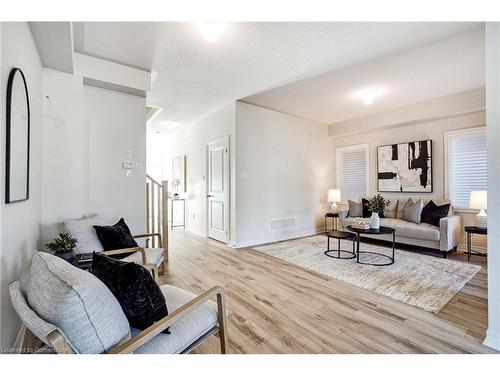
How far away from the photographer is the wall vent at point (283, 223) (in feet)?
15.7

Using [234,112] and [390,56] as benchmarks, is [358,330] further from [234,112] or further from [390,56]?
[234,112]

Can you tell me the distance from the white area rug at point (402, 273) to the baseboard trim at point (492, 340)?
Result: 421 millimetres

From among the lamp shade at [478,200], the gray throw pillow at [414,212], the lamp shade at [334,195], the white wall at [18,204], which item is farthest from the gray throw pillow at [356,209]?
the white wall at [18,204]

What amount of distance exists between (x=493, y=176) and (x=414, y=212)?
286cm

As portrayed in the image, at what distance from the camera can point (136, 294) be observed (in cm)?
114

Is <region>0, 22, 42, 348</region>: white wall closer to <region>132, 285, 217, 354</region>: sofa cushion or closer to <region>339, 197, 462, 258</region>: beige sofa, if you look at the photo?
<region>132, 285, 217, 354</region>: sofa cushion

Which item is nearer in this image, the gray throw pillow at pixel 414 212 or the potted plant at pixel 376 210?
the potted plant at pixel 376 210

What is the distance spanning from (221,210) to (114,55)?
2.90m

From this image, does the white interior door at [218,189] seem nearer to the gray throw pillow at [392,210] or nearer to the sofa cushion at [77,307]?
the gray throw pillow at [392,210]

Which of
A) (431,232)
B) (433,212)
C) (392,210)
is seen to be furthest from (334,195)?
(431,232)

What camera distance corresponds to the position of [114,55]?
2756 mm

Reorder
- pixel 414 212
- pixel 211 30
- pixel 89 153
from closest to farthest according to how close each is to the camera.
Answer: pixel 211 30, pixel 89 153, pixel 414 212

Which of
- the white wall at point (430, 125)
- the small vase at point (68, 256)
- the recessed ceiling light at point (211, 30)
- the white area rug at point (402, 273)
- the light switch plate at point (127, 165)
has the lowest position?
the white area rug at point (402, 273)

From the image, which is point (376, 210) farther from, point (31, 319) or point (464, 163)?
point (31, 319)
